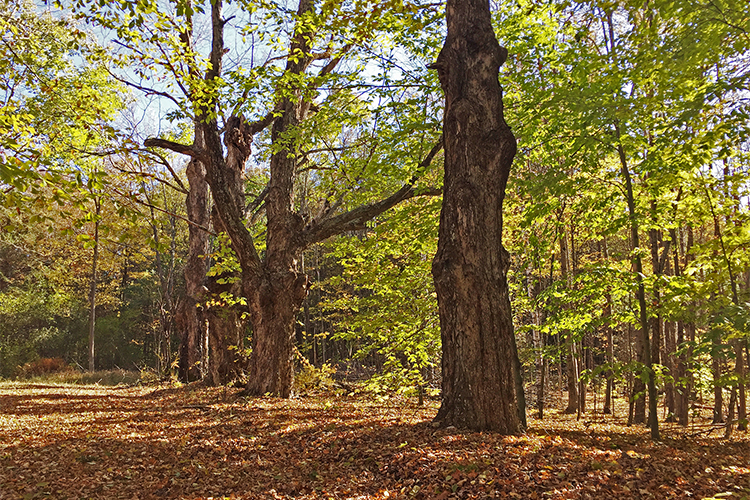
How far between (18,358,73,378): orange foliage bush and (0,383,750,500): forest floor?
22135 millimetres

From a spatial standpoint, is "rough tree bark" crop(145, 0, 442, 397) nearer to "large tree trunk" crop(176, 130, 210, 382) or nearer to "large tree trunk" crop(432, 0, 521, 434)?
"large tree trunk" crop(432, 0, 521, 434)

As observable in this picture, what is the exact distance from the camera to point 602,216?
748 cm

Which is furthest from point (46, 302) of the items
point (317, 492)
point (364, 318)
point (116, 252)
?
point (317, 492)

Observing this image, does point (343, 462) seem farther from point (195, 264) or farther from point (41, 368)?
point (41, 368)

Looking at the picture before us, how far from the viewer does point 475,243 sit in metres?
5.27

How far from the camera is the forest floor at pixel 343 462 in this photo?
3975 millimetres

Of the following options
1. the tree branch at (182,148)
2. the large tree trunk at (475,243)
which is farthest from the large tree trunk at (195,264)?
the large tree trunk at (475,243)

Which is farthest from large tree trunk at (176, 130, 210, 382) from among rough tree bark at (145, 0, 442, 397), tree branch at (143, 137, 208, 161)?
rough tree bark at (145, 0, 442, 397)

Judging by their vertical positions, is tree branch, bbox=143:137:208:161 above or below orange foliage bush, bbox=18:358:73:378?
above

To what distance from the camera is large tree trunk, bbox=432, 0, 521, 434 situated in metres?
5.15

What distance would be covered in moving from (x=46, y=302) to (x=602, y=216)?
28342 millimetres

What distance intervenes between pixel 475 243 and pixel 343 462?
2932mm

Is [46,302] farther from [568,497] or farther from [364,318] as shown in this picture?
[568,497]

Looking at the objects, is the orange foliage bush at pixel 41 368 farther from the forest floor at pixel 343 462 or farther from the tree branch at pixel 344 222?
the tree branch at pixel 344 222
